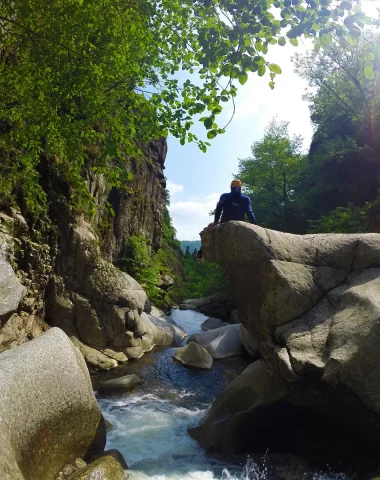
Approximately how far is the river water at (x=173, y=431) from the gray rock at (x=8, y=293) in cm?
317

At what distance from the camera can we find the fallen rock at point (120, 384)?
34.1 feet

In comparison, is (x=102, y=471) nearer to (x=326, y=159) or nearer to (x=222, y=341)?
(x=222, y=341)

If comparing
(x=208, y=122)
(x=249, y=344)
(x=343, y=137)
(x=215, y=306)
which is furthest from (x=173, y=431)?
(x=343, y=137)

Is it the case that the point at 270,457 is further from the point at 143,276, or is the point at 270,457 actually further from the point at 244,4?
the point at 143,276

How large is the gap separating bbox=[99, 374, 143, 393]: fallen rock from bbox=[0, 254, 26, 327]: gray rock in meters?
4.60

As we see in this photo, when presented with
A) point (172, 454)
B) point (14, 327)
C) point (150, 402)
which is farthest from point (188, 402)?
point (14, 327)

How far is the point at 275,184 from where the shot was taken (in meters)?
32.1

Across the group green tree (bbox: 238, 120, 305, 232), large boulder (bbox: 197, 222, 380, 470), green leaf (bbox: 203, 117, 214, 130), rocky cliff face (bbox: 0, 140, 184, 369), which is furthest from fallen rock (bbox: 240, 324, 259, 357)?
green tree (bbox: 238, 120, 305, 232)

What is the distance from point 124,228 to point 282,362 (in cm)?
1743

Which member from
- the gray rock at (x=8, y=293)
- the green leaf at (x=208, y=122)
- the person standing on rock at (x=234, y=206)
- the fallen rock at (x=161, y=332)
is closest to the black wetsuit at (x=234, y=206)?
the person standing on rock at (x=234, y=206)

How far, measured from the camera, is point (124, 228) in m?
22.8

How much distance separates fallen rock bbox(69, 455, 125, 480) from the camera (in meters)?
5.08

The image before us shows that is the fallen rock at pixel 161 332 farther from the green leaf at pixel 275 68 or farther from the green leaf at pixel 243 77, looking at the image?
the green leaf at pixel 275 68

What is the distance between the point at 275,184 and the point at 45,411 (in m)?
29.3
